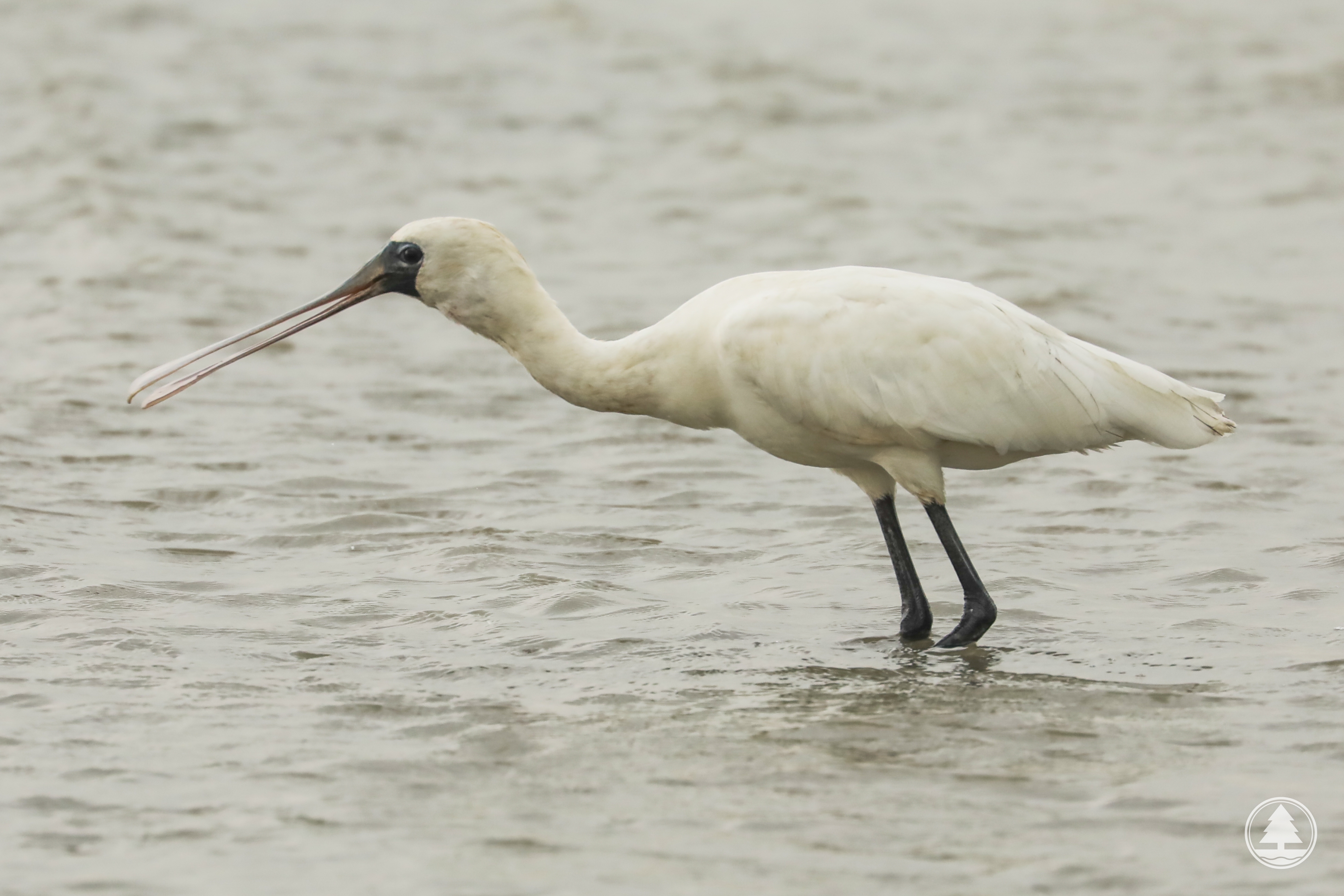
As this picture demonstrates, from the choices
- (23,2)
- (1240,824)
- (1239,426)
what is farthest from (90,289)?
(23,2)

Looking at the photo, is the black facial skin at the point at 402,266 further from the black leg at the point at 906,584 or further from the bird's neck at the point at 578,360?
the black leg at the point at 906,584

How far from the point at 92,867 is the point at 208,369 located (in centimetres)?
373

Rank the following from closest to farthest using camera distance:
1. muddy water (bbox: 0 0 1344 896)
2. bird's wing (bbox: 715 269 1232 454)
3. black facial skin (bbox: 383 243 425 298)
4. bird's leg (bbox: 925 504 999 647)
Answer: muddy water (bbox: 0 0 1344 896), bird's wing (bbox: 715 269 1232 454), black facial skin (bbox: 383 243 425 298), bird's leg (bbox: 925 504 999 647)

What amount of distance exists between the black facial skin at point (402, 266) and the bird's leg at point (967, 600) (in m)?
2.47

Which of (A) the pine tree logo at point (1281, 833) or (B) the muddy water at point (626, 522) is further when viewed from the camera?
(B) the muddy water at point (626, 522)

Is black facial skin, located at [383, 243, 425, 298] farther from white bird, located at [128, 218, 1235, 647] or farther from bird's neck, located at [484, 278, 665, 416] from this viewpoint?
bird's neck, located at [484, 278, 665, 416]

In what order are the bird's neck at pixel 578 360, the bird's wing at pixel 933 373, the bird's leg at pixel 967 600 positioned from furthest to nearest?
the bird's leg at pixel 967 600, the bird's neck at pixel 578 360, the bird's wing at pixel 933 373

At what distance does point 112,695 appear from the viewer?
27.0ft

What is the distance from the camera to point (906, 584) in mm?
9195

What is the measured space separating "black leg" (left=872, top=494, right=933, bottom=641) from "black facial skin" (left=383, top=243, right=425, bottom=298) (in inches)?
91.4

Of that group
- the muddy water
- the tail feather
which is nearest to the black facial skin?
the muddy water

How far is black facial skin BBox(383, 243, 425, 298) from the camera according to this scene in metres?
8.88

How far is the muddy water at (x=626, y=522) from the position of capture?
6863mm

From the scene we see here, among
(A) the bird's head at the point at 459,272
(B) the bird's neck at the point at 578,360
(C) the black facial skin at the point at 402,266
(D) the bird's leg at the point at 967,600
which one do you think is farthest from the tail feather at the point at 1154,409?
(C) the black facial skin at the point at 402,266
